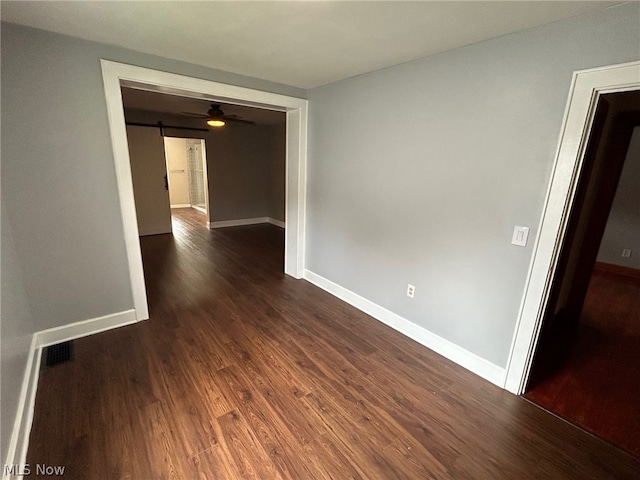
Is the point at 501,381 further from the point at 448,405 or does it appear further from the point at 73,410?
the point at 73,410

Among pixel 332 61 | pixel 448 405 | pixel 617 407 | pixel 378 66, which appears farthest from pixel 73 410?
pixel 617 407

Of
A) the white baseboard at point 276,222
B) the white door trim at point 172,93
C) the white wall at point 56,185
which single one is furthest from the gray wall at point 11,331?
the white baseboard at point 276,222

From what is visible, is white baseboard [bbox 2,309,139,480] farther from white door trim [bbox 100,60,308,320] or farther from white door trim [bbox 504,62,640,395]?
white door trim [bbox 504,62,640,395]

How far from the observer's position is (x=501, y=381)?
205cm

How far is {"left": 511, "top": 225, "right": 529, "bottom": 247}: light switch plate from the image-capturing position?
183 centimetres

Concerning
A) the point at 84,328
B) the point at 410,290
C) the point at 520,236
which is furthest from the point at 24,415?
the point at 520,236

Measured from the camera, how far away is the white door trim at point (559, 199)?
1.48 m

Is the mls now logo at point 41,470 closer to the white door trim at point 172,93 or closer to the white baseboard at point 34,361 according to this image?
the white baseboard at point 34,361

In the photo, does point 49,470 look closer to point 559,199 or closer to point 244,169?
point 559,199

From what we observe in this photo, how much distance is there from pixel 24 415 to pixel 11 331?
47 cm

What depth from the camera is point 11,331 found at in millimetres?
1632

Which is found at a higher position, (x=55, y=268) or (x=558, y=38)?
(x=558, y=38)

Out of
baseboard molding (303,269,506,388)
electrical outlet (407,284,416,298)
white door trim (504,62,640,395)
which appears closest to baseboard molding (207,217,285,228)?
baseboard molding (303,269,506,388)

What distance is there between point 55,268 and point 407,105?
315 centimetres
